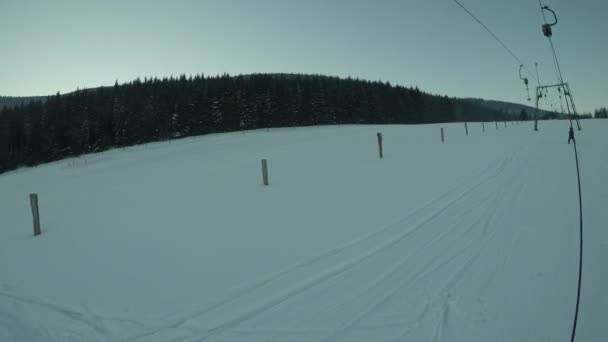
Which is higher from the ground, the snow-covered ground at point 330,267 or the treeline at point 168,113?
the treeline at point 168,113

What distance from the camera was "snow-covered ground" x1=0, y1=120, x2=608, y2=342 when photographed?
2500mm

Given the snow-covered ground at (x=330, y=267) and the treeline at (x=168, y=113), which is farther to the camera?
the treeline at (x=168, y=113)

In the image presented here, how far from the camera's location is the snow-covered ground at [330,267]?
250 cm

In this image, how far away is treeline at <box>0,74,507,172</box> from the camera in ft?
164

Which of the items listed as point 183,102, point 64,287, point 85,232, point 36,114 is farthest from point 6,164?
point 64,287

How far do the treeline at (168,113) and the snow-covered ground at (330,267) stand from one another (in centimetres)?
4983

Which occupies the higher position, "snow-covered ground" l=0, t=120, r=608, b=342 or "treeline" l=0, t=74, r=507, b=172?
"treeline" l=0, t=74, r=507, b=172

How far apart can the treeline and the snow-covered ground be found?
49.8 m

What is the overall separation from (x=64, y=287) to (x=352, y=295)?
4.08m

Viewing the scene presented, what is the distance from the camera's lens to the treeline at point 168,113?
50.0 meters

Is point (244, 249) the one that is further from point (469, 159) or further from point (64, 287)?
point (469, 159)

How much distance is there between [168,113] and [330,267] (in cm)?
5871

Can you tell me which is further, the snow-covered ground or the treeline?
the treeline

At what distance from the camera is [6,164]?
47656 mm
